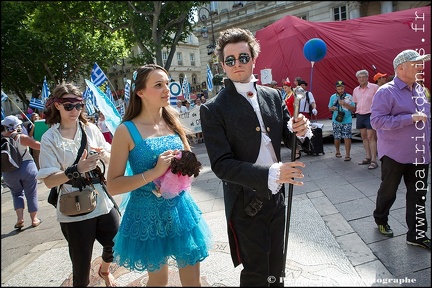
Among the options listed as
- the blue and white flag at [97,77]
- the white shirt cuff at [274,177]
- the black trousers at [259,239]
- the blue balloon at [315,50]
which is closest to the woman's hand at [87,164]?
the black trousers at [259,239]

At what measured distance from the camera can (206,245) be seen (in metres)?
2.21

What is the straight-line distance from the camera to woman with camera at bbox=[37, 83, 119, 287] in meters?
2.41

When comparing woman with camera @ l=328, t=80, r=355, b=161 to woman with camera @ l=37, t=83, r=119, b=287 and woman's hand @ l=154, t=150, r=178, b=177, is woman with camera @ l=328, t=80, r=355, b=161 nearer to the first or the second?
woman with camera @ l=37, t=83, r=119, b=287

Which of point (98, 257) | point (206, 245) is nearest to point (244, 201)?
point (206, 245)

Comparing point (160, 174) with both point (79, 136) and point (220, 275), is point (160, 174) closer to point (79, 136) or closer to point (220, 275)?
point (79, 136)

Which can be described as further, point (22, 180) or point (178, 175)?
point (22, 180)

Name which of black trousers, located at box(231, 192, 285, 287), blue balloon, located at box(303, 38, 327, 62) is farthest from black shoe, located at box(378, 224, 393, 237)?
blue balloon, located at box(303, 38, 327, 62)

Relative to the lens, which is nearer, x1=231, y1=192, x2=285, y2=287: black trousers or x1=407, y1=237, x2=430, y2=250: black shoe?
x1=231, y1=192, x2=285, y2=287: black trousers

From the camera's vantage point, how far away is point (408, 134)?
3.01 meters

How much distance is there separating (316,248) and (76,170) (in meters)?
2.42

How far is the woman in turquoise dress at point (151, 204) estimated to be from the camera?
201 cm

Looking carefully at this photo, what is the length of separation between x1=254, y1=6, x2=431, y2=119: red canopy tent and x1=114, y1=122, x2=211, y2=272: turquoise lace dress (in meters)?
9.36

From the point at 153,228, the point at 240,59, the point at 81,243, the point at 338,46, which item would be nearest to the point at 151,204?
the point at 153,228

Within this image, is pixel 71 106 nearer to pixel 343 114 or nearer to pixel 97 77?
pixel 343 114
